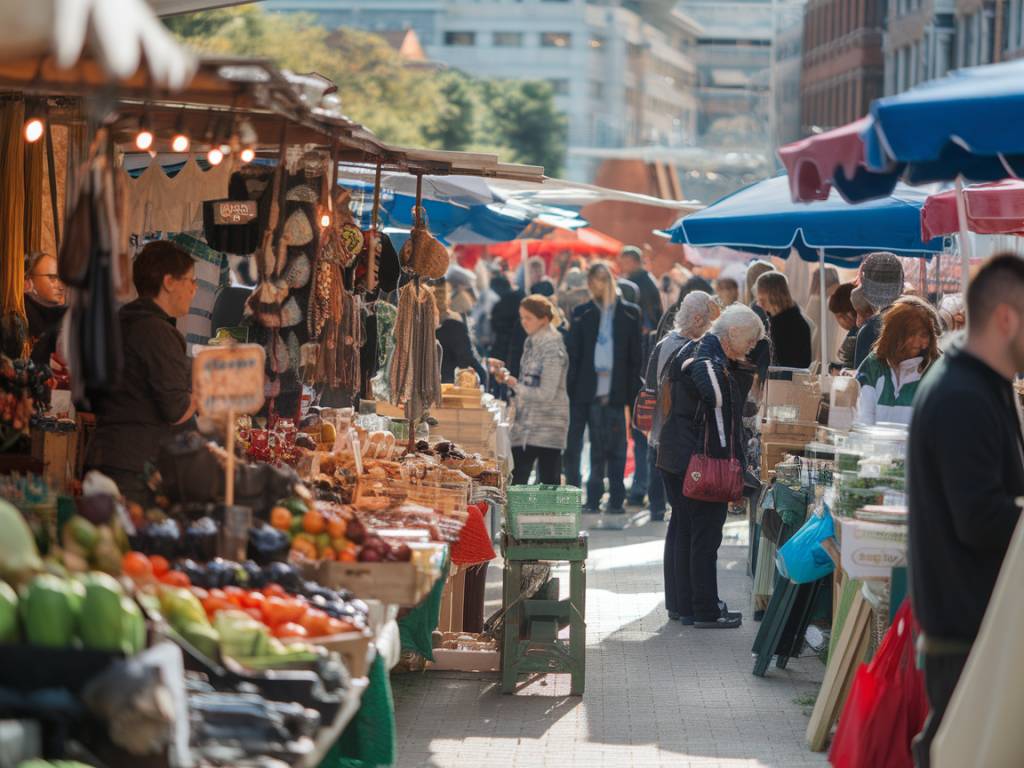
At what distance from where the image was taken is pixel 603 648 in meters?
9.35

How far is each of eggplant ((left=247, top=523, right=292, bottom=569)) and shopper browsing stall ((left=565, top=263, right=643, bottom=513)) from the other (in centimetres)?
917

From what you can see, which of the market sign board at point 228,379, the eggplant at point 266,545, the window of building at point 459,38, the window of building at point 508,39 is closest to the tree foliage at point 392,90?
the market sign board at point 228,379

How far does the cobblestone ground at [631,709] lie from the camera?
277 inches

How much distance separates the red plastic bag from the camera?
5.79 meters

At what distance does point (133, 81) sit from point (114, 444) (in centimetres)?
221

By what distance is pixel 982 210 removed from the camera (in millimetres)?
9734

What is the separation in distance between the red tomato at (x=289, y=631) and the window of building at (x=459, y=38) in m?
132

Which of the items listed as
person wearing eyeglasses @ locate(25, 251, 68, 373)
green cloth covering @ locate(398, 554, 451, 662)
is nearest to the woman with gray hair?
green cloth covering @ locate(398, 554, 451, 662)

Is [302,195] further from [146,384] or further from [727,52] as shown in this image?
[727,52]

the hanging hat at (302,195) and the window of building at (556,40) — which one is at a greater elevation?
the window of building at (556,40)

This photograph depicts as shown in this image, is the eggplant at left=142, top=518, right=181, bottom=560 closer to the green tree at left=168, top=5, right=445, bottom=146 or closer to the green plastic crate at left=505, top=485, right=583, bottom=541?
the green plastic crate at left=505, top=485, right=583, bottom=541

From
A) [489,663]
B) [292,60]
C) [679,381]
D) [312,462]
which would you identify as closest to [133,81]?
[312,462]

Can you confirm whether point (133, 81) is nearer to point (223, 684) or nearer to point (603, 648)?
point (223, 684)

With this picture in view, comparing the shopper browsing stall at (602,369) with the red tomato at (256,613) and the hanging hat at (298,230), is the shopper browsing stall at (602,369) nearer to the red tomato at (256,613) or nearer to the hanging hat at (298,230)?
the hanging hat at (298,230)
